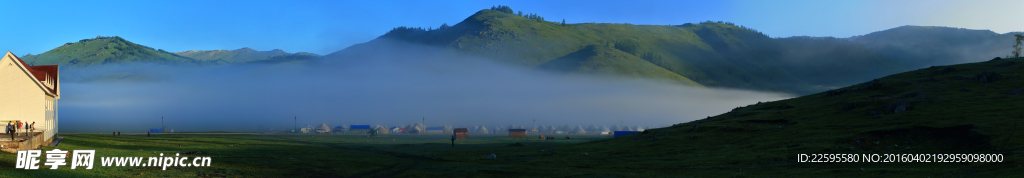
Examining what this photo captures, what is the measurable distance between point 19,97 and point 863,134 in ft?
319

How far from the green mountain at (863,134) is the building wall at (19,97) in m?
57.8

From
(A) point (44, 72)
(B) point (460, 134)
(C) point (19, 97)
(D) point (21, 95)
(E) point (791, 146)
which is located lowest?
(B) point (460, 134)

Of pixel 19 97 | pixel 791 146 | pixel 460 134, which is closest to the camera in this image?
pixel 791 146

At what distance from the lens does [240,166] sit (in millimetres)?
47844

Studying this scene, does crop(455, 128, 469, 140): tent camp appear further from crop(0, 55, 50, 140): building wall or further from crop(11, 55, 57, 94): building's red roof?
crop(0, 55, 50, 140): building wall

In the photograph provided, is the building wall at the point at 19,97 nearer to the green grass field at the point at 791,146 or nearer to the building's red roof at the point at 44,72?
the building's red roof at the point at 44,72

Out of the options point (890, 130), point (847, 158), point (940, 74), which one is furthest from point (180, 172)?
point (940, 74)

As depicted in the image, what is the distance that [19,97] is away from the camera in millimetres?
66375

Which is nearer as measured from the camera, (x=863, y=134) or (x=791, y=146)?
(x=791, y=146)

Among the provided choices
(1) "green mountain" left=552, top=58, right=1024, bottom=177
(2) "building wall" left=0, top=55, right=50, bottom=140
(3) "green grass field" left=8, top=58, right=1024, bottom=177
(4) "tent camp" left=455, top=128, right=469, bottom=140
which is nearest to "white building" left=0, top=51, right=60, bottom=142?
(2) "building wall" left=0, top=55, right=50, bottom=140

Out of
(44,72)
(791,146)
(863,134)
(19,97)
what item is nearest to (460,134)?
(44,72)

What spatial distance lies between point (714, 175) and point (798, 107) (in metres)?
59.7

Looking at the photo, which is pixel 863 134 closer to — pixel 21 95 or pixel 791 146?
pixel 791 146

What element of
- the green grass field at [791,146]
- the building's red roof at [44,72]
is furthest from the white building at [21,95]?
the green grass field at [791,146]
